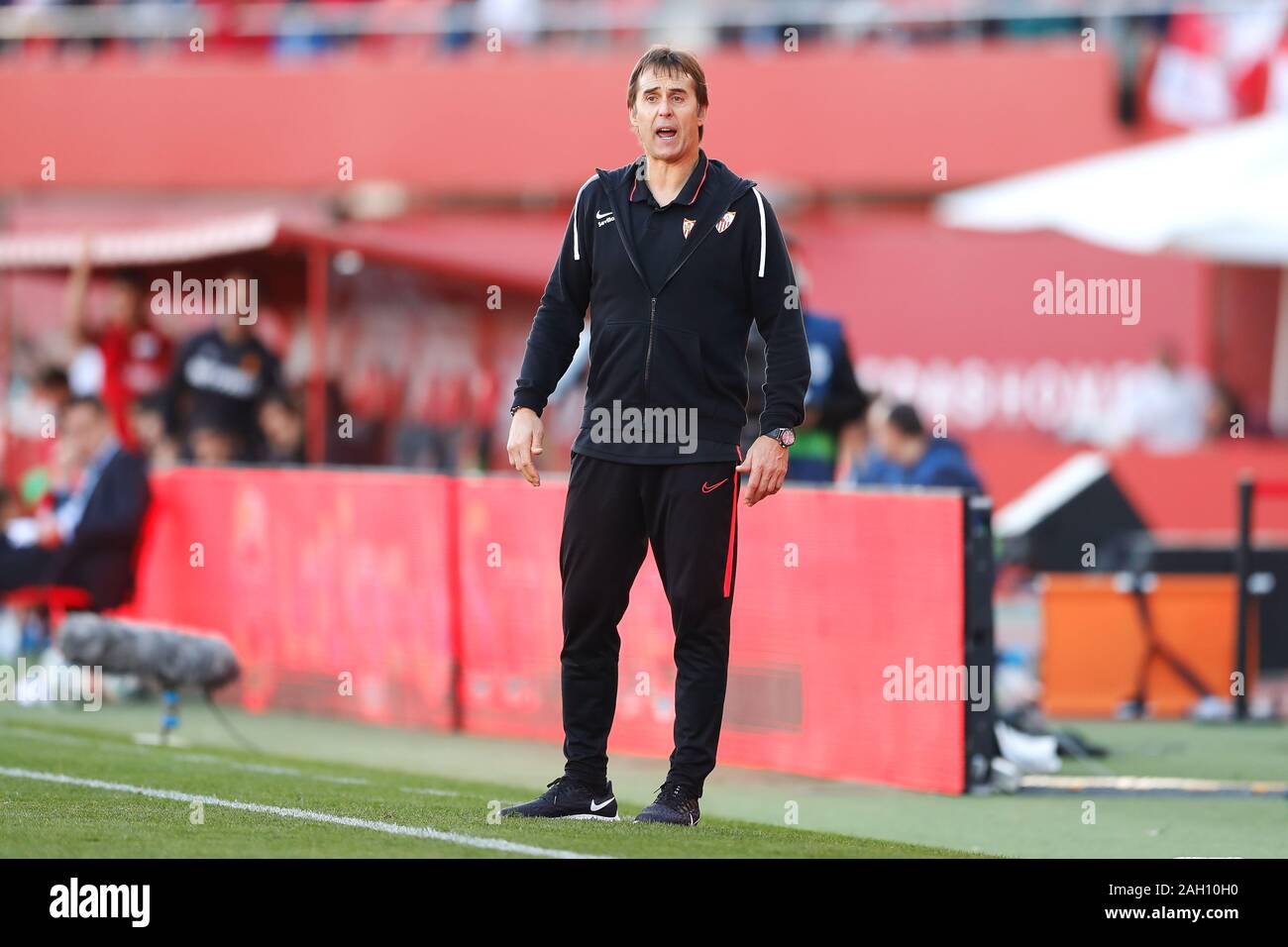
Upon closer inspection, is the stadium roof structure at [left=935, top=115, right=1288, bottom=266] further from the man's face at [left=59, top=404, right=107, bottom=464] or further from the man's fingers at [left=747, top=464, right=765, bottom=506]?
the man's fingers at [left=747, top=464, right=765, bottom=506]

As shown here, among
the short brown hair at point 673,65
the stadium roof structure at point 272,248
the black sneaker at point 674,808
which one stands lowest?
the black sneaker at point 674,808

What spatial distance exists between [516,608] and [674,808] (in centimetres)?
403

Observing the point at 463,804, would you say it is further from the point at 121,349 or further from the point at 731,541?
the point at 121,349

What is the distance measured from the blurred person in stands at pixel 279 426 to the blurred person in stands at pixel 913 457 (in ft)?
15.4

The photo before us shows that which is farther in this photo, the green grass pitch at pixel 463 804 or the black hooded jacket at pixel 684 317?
the black hooded jacket at pixel 684 317

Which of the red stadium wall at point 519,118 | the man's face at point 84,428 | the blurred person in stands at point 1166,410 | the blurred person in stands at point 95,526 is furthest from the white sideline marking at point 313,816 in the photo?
the red stadium wall at point 519,118

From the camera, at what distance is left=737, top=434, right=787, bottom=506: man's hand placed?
6.18 meters

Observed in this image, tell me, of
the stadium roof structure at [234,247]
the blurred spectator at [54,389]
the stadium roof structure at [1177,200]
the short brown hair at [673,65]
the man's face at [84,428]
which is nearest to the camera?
the short brown hair at [673,65]

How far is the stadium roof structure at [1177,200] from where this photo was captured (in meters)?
12.3

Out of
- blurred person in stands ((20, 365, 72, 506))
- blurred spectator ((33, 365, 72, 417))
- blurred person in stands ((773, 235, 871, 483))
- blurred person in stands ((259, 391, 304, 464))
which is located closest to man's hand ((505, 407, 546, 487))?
blurred person in stands ((773, 235, 871, 483))

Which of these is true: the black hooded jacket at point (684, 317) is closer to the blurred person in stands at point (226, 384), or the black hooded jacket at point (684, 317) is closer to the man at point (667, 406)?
the man at point (667, 406)

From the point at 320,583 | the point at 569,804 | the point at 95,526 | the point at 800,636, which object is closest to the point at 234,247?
the point at 95,526

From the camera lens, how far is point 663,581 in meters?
6.33
